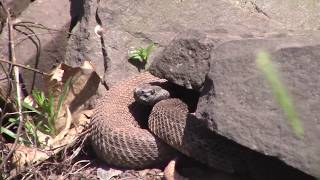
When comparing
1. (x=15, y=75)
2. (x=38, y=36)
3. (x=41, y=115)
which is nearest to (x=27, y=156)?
(x=41, y=115)

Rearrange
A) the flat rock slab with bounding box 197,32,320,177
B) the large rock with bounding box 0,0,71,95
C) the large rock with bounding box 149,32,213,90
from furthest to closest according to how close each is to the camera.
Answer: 1. the large rock with bounding box 0,0,71,95
2. the large rock with bounding box 149,32,213,90
3. the flat rock slab with bounding box 197,32,320,177

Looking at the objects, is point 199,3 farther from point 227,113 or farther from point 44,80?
point 227,113

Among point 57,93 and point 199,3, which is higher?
point 199,3

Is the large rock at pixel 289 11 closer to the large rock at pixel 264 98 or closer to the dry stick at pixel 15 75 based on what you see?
the large rock at pixel 264 98

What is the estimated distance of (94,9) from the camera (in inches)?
189

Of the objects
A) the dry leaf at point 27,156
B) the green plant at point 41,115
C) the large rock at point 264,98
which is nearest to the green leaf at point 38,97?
the green plant at point 41,115

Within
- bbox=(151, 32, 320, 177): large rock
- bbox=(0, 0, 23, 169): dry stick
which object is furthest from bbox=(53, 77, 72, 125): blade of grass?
bbox=(151, 32, 320, 177): large rock

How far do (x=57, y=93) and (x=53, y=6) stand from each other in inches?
47.5

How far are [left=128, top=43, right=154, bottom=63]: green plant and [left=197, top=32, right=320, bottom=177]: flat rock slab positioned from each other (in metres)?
1.44

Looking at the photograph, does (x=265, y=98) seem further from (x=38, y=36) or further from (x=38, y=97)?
(x=38, y=36)

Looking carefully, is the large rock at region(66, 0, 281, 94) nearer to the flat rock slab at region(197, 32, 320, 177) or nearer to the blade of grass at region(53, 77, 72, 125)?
the blade of grass at region(53, 77, 72, 125)

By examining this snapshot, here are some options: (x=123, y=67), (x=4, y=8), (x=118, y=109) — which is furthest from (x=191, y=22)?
(x=4, y=8)

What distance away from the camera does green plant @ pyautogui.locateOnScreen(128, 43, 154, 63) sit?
14.4 feet

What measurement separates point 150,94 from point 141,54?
86cm
